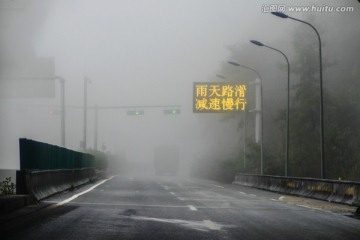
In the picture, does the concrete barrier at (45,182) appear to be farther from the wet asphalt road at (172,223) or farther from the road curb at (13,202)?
the wet asphalt road at (172,223)

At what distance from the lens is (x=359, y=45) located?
73938 mm

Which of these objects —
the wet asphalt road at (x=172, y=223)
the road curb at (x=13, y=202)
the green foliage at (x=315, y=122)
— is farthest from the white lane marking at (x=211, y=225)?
the green foliage at (x=315, y=122)

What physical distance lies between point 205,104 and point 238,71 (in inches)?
1076

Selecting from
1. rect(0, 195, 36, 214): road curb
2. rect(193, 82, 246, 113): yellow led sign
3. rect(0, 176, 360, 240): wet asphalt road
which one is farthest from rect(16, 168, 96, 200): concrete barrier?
rect(193, 82, 246, 113): yellow led sign

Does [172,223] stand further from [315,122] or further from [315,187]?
[315,122]

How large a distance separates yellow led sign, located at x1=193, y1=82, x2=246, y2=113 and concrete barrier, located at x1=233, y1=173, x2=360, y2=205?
479 inches

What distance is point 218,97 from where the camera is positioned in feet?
164

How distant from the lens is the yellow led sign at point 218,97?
4978 cm

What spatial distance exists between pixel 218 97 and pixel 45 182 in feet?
99.4

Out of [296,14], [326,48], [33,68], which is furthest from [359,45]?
[33,68]

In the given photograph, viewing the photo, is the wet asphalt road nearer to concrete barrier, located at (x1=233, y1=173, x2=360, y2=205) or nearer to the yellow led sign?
concrete barrier, located at (x1=233, y1=173, x2=360, y2=205)

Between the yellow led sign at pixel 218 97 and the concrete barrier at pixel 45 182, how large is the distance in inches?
755

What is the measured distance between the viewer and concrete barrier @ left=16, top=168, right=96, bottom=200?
17.4 meters

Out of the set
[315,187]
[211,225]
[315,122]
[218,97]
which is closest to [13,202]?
[211,225]
